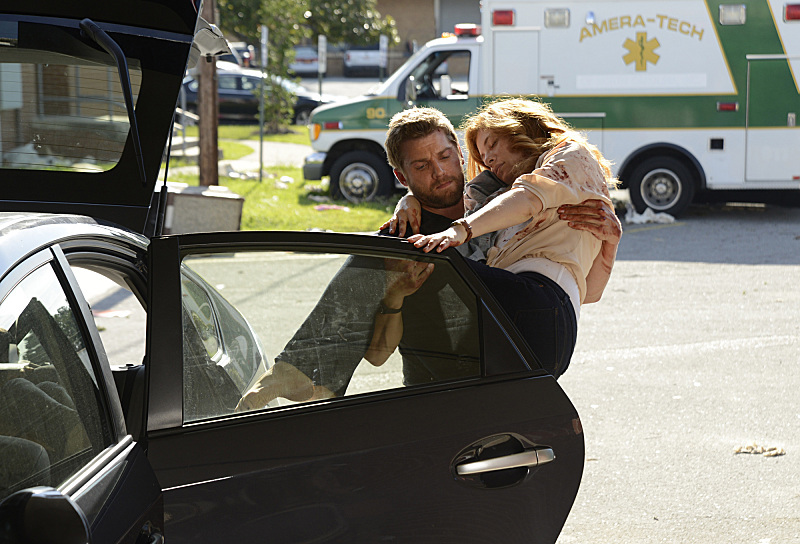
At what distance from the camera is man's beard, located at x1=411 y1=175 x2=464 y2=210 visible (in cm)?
306

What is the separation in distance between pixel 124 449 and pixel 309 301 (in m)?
5.65

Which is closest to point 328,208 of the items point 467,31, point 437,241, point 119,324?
point 467,31

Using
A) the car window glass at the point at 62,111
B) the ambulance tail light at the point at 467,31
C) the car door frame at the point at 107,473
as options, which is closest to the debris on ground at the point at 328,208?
the ambulance tail light at the point at 467,31

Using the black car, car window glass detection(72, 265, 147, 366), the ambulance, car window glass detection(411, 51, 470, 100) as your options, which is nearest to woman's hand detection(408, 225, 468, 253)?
the black car

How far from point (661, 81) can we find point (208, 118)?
5899 mm

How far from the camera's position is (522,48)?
12.1 meters

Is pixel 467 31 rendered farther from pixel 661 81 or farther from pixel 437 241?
pixel 437 241

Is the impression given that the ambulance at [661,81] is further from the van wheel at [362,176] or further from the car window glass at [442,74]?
the van wheel at [362,176]

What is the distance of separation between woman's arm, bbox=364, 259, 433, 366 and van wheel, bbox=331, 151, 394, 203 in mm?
10737

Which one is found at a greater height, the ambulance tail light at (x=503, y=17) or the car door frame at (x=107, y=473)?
the ambulance tail light at (x=503, y=17)

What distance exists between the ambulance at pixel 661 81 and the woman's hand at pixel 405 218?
29.1 ft

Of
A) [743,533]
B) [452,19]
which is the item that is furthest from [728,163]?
[452,19]

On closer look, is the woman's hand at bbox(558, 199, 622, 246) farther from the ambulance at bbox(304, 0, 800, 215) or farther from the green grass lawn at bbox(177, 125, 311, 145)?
the green grass lawn at bbox(177, 125, 311, 145)

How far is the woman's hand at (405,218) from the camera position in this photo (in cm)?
288
